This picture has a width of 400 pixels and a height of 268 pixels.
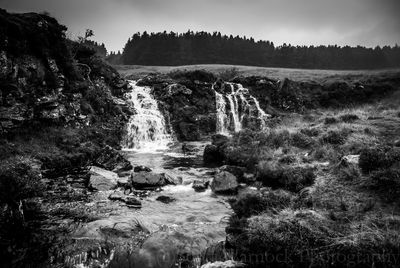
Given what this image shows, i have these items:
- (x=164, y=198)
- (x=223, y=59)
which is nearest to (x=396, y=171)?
(x=164, y=198)

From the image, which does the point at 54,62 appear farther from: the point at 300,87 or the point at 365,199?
the point at 300,87

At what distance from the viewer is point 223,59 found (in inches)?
3986

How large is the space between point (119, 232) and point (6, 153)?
11863 millimetres

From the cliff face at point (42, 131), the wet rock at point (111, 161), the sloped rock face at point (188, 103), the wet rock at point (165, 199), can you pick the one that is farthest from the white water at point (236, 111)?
the wet rock at point (165, 199)

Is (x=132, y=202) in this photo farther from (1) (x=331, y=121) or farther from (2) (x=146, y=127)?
(2) (x=146, y=127)

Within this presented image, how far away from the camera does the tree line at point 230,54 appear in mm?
100000

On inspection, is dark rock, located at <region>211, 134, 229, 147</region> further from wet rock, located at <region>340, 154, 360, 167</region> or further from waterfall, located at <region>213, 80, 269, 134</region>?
waterfall, located at <region>213, 80, 269, 134</region>

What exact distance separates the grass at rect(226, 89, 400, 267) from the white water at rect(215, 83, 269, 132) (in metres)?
21.1

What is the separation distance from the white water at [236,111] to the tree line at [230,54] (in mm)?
62719

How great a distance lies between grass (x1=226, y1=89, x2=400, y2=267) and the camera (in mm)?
5992

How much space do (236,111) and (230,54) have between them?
70687mm

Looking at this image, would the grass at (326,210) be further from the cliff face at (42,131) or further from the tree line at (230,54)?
the tree line at (230,54)

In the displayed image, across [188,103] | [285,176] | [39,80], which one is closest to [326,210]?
[285,176]

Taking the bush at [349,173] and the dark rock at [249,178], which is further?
the dark rock at [249,178]
